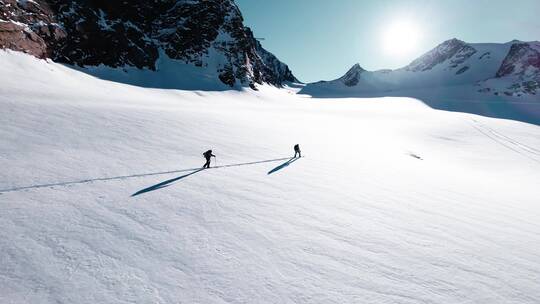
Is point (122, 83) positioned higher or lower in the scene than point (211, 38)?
lower

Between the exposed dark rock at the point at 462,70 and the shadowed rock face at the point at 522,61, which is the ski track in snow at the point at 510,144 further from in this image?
the exposed dark rock at the point at 462,70

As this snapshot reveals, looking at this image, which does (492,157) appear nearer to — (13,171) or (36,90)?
(13,171)

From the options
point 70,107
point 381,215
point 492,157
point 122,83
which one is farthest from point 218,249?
point 122,83

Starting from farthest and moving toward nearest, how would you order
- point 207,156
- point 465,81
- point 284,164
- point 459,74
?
point 459,74 → point 465,81 → point 284,164 → point 207,156

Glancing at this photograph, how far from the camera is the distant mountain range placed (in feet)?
372

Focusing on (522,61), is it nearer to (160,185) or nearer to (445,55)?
(445,55)

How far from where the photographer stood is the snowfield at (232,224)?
5.32 meters

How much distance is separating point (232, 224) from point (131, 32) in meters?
58.9

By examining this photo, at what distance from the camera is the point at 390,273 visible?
619 cm

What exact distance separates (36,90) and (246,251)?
24.4 m

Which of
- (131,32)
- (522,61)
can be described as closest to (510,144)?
(131,32)

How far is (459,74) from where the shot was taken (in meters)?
147

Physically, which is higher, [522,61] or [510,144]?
[522,61]

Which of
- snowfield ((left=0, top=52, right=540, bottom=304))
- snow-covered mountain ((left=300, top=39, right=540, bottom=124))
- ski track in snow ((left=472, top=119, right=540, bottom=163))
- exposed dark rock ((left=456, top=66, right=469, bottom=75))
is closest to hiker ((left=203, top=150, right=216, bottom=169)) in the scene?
snowfield ((left=0, top=52, right=540, bottom=304))
